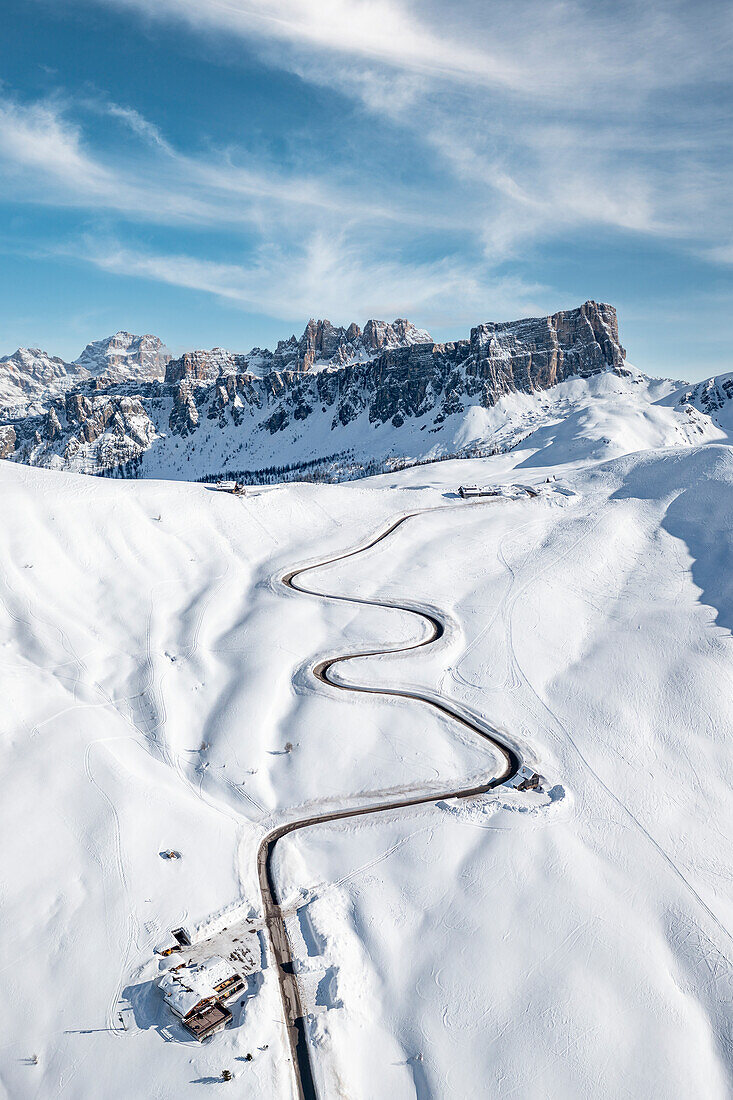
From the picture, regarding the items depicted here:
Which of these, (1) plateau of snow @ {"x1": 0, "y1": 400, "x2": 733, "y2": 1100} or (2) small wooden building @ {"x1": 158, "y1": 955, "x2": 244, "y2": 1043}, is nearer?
(2) small wooden building @ {"x1": 158, "y1": 955, "x2": 244, "y2": 1043}

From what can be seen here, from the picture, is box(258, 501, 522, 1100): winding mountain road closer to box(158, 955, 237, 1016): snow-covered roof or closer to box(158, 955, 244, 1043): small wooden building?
box(158, 955, 244, 1043): small wooden building

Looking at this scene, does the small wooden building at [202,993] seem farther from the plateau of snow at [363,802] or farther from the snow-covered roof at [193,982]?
the plateau of snow at [363,802]

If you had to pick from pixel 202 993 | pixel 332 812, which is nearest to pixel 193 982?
pixel 202 993

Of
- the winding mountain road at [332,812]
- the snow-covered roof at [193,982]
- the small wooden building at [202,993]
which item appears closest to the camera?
the small wooden building at [202,993]

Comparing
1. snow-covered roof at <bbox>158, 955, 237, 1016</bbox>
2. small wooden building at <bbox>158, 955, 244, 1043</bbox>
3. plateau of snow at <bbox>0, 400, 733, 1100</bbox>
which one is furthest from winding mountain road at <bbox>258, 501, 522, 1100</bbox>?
snow-covered roof at <bbox>158, 955, 237, 1016</bbox>

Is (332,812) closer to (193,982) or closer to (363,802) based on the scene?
(363,802)

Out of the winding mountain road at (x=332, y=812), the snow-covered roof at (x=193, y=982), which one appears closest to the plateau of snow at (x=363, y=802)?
the winding mountain road at (x=332, y=812)
